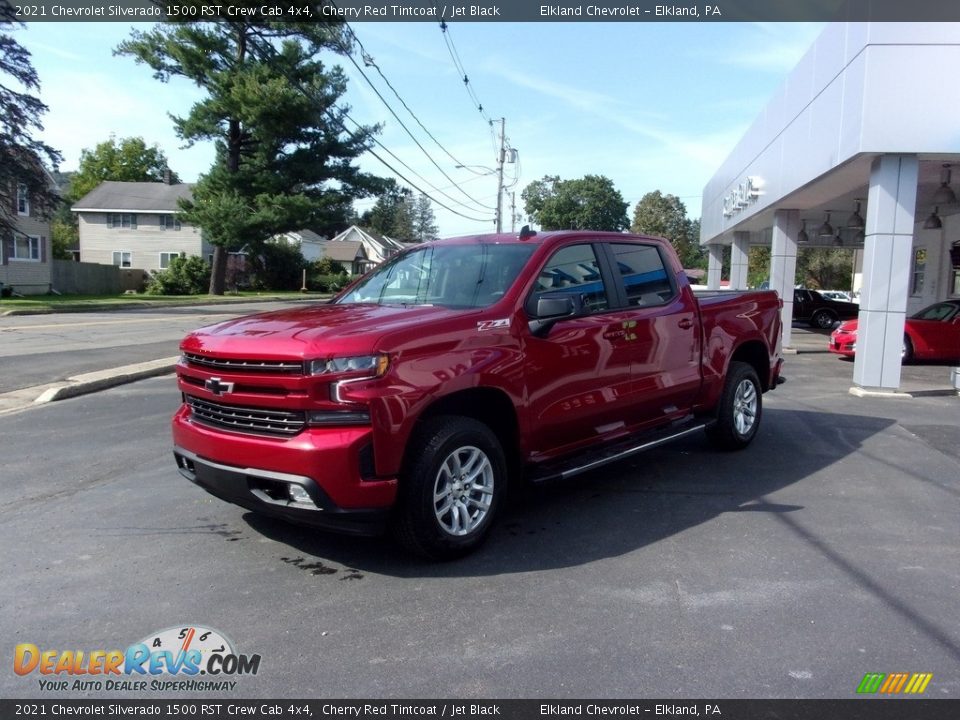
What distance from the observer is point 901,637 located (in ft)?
11.8

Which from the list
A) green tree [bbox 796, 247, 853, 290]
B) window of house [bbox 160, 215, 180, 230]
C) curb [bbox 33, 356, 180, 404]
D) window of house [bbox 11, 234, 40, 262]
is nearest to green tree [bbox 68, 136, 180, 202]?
window of house [bbox 160, 215, 180, 230]

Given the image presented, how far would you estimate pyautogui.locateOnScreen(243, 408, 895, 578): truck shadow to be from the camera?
15.0 ft

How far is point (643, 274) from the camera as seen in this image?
618 centimetres

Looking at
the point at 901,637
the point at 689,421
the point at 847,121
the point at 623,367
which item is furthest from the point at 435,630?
the point at 847,121

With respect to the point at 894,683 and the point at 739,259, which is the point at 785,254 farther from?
the point at 894,683

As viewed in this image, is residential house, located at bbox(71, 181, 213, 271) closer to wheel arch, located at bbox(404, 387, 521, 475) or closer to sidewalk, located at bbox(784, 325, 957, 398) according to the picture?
sidewalk, located at bbox(784, 325, 957, 398)

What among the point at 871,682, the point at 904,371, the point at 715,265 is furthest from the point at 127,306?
the point at 871,682

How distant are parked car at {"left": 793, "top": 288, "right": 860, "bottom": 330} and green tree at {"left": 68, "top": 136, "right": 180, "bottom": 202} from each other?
73.5 meters

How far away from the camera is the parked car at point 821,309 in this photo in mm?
25516

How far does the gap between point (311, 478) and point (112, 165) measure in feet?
294

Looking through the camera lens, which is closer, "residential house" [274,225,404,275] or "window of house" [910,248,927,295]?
"window of house" [910,248,927,295]

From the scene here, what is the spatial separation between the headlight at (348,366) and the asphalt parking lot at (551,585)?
1212 millimetres

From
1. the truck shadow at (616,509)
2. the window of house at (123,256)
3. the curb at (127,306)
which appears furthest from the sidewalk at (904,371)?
the window of house at (123,256)
